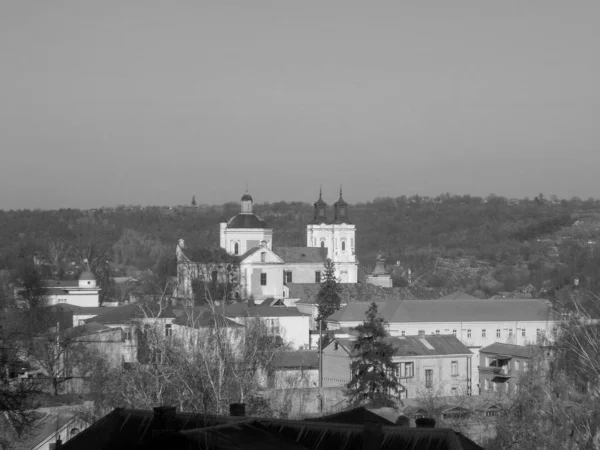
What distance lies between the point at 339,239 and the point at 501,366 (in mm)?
39638

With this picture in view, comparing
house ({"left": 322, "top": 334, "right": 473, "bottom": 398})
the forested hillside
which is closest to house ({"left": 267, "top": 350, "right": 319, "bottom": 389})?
house ({"left": 322, "top": 334, "right": 473, "bottom": 398})

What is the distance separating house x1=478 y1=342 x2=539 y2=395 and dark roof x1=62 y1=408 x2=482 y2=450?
33201 millimetres

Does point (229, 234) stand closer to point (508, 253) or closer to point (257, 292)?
point (257, 292)

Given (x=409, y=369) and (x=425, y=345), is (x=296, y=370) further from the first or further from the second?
(x=425, y=345)

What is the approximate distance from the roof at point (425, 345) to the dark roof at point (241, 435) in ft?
98.8

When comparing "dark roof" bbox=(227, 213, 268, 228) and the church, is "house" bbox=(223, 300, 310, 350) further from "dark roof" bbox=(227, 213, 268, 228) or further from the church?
"dark roof" bbox=(227, 213, 268, 228)

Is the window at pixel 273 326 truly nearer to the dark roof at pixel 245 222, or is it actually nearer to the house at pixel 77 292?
the house at pixel 77 292

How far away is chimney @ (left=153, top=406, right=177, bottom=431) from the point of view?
1535 centimetres

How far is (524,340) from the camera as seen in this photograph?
6269cm

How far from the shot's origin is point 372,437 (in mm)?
14586

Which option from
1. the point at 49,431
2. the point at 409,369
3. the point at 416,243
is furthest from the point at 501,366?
the point at 416,243

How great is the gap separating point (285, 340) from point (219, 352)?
29.9 meters

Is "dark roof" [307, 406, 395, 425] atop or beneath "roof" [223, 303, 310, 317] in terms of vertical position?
beneath

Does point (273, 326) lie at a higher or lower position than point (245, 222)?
lower
